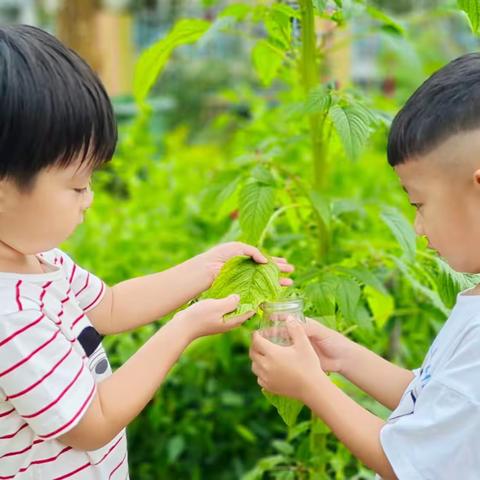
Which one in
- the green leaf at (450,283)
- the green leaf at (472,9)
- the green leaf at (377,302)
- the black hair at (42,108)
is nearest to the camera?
the black hair at (42,108)

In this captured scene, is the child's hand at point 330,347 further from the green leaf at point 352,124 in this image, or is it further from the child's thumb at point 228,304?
the green leaf at point 352,124

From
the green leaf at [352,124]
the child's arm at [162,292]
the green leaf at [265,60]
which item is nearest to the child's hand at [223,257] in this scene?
the child's arm at [162,292]

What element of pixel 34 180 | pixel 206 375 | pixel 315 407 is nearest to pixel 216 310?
pixel 315 407

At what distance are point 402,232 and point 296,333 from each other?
37 cm

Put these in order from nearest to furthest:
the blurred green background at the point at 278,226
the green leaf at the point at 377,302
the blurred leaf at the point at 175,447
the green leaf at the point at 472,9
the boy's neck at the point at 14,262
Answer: the boy's neck at the point at 14,262, the green leaf at the point at 472,9, the blurred green background at the point at 278,226, the green leaf at the point at 377,302, the blurred leaf at the point at 175,447

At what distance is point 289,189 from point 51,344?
0.68 m

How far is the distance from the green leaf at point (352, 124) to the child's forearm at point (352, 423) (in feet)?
1.18

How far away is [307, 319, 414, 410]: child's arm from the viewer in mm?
1339

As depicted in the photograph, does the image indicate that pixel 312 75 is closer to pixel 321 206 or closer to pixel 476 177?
pixel 321 206

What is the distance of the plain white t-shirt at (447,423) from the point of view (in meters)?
1.07

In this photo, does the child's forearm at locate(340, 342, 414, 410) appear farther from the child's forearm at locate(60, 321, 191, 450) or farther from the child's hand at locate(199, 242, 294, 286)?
the child's forearm at locate(60, 321, 191, 450)

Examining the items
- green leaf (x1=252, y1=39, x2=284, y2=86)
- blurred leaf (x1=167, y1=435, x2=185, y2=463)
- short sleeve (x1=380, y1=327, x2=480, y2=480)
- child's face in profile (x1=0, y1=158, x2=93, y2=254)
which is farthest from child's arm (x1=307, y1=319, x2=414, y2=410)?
blurred leaf (x1=167, y1=435, x2=185, y2=463)

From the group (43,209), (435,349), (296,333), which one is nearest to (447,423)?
(435,349)

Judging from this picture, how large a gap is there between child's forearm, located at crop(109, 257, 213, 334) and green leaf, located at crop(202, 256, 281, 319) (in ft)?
0.27
